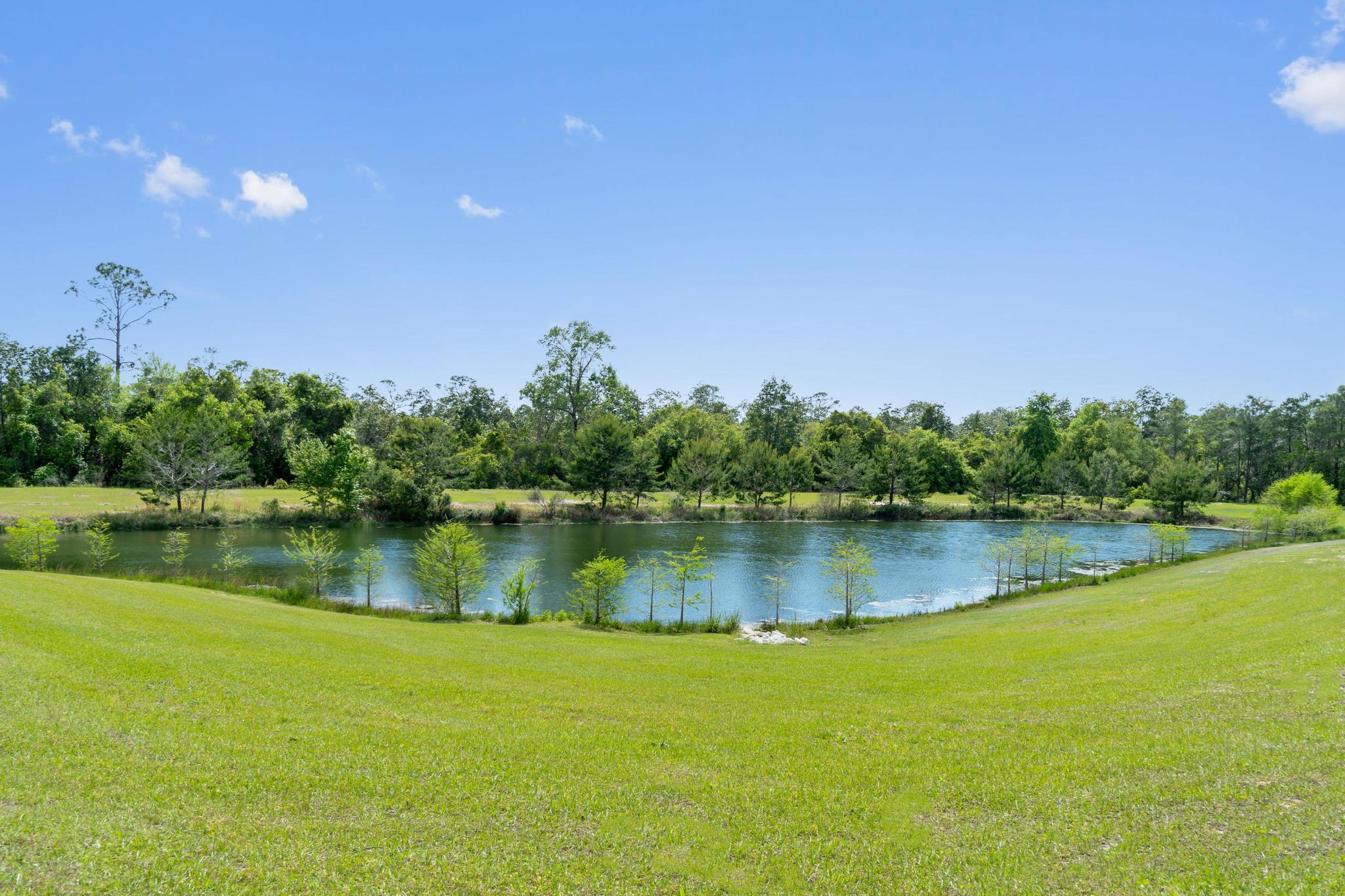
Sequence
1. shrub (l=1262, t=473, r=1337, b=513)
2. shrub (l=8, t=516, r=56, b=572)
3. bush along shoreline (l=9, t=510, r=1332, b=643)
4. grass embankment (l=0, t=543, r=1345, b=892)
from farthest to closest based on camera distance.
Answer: shrub (l=1262, t=473, r=1337, b=513) → shrub (l=8, t=516, r=56, b=572) → bush along shoreline (l=9, t=510, r=1332, b=643) → grass embankment (l=0, t=543, r=1345, b=892)

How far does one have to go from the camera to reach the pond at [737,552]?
3569 centimetres

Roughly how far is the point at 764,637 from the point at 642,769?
1646cm

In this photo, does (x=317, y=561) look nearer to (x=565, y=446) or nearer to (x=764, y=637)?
(x=764, y=637)

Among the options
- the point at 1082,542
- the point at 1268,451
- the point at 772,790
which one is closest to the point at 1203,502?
the point at 1082,542

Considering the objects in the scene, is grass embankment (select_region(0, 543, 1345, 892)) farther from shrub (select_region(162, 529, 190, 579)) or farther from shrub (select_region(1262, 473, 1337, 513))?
Result: shrub (select_region(1262, 473, 1337, 513))

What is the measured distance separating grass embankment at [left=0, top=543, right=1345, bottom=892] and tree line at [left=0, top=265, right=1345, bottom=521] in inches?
2225

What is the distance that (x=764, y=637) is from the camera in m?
24.5

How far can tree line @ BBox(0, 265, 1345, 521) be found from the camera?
65.5m

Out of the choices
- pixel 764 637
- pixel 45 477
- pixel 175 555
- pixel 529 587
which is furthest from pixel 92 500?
pixel 764 637

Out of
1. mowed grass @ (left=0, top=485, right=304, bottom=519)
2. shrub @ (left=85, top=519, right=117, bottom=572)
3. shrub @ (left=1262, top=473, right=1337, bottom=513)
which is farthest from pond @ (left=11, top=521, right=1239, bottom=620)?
mowed grass @ (left=0, top=485, right=304, bottom=519)

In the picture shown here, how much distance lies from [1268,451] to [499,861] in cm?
13768

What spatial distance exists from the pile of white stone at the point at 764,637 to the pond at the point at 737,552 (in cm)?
542

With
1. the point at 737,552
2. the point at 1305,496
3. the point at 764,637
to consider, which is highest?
the point at 1305,496

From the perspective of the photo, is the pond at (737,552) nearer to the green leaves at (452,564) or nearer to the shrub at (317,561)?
the shrub at (317,561)
